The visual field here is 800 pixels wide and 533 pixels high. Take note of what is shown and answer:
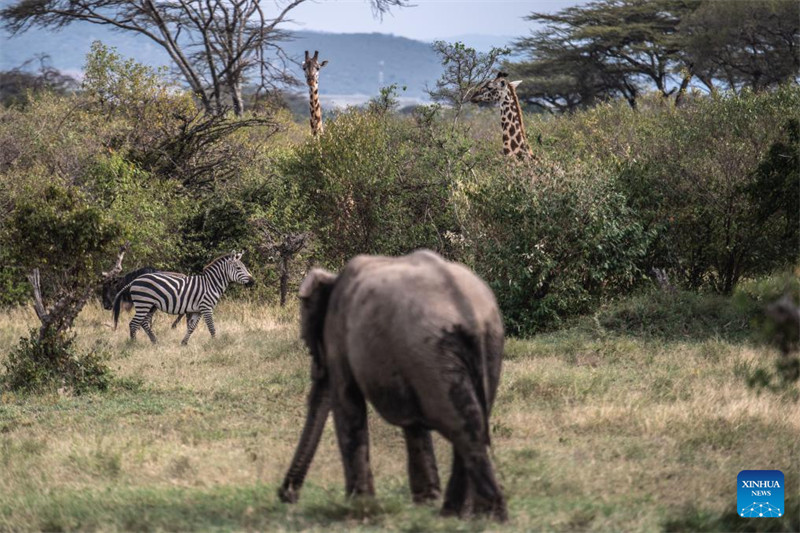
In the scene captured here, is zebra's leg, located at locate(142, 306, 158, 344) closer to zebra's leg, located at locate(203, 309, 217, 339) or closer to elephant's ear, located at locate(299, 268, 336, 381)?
zebra's leg, located at locate(203, 309, 217, 339)

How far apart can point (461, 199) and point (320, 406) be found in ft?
34.7

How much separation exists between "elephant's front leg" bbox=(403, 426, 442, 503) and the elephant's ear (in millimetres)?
839

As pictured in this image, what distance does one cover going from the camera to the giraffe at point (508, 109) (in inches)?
823

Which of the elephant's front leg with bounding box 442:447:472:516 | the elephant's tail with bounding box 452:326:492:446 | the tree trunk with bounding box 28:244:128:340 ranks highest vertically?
the elephant's tail with bounding box 452:326:492:446

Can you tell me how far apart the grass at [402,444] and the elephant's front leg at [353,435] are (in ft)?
0.60

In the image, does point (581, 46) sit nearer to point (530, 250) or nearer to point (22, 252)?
point (530, 250)

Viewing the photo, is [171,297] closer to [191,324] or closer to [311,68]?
[191,324]

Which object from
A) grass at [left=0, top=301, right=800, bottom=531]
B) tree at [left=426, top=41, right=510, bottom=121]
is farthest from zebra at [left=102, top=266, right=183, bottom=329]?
tree at [left=426, top=41, right=510, bottom=121]

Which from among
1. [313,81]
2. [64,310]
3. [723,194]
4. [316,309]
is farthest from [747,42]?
[316,309]

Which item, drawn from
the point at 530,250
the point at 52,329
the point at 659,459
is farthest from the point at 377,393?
the point at 530,250

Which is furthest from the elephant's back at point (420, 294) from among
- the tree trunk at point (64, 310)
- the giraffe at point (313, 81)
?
the giraffe at point (313, 81)

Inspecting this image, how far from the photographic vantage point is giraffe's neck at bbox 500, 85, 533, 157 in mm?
20906

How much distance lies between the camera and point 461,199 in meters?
17.4

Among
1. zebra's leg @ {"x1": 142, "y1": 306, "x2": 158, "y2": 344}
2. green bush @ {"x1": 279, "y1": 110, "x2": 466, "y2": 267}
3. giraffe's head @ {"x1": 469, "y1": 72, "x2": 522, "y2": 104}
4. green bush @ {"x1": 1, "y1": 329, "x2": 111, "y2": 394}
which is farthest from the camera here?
giraffe's head @ {"x1": 469, "y1": 72, "x2": 522, "y2": 104}
